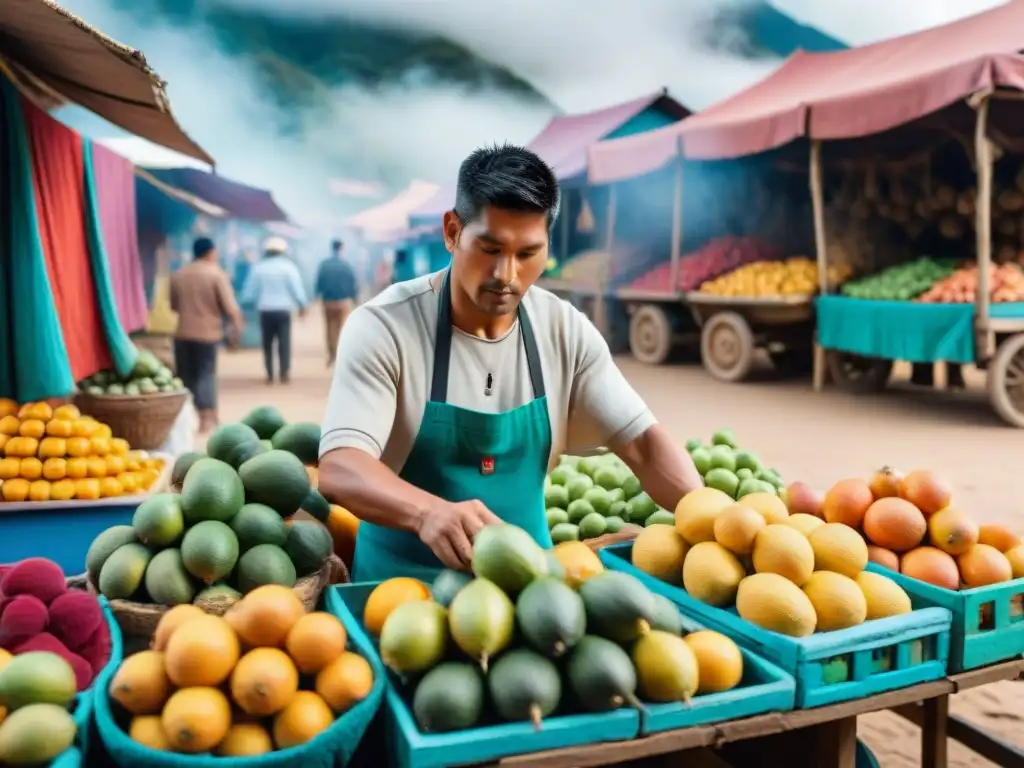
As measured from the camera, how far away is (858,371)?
11.0 m

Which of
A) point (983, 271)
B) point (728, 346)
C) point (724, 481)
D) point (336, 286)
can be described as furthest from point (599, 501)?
point (336, 286)

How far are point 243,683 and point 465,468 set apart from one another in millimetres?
1008

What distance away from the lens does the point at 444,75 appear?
88000 mm

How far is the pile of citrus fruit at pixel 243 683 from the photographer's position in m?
1.46

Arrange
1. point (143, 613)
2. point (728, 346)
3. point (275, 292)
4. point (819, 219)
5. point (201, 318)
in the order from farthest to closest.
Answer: point (275, 292), point (728, 346), point (819, 219), point (201, 318), point (143, 613)

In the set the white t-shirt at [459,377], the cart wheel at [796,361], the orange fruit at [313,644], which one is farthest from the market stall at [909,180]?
the orange fruit at [313,644]

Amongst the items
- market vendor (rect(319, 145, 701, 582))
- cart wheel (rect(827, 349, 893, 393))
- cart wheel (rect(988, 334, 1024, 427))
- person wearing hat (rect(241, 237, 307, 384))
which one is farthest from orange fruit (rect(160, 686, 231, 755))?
person wearing hat (rect(241, 237, 307, 384))

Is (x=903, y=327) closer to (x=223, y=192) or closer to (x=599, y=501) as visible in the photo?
(x=599, y=501)

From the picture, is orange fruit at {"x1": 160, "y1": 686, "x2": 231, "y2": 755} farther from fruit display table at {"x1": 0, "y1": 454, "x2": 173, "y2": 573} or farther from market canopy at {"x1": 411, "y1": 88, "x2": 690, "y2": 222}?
market canopy at {"x1": 411, "y1": 88, "x2": 690, "y2": 222}

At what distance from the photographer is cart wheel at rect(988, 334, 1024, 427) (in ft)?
27.1

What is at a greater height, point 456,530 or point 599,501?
point 456,530

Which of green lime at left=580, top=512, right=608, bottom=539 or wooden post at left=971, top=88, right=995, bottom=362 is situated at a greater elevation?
wooden post at left=971, top=88, right=995, bottom=362

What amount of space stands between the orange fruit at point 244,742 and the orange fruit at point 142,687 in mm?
134

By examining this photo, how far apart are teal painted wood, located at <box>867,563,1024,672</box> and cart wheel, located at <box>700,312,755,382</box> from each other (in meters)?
9.45
